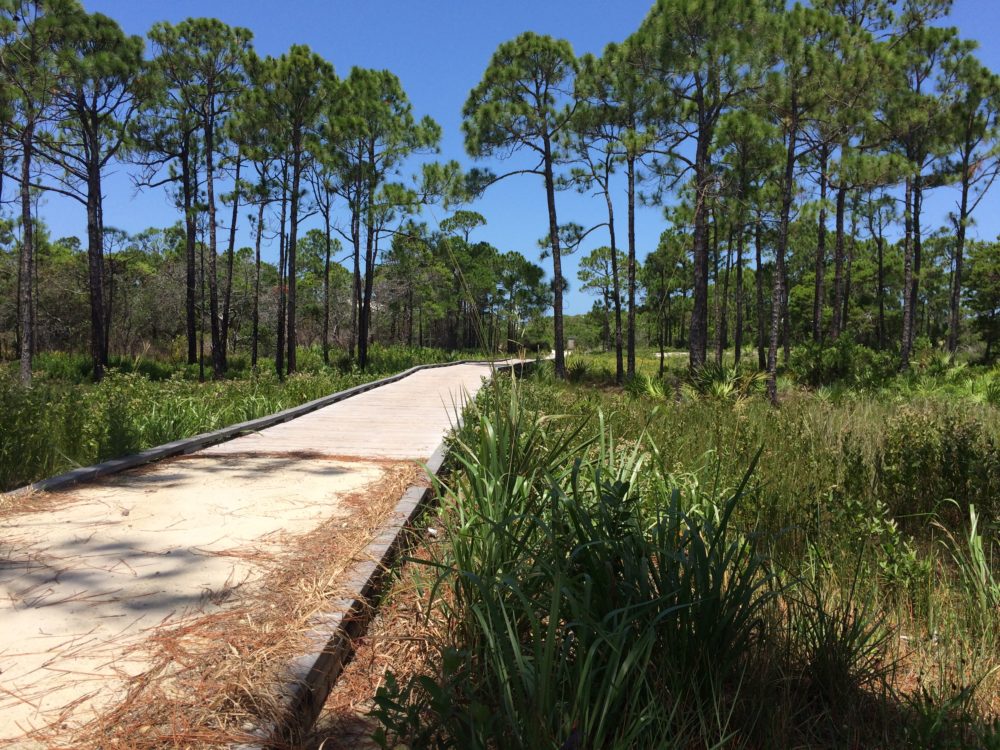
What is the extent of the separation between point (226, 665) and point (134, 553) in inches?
56.0

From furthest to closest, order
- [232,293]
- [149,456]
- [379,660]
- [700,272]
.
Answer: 1. [232,293]
2. [700,272]
3. [149,456]
4. [379,660]

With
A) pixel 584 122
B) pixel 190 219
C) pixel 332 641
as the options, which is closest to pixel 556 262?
pixel 584 122

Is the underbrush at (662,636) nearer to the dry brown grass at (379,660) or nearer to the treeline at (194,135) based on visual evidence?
the dry brown grass at (379,660)

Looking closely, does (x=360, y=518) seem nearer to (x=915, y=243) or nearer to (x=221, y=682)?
(x=221, y=682)

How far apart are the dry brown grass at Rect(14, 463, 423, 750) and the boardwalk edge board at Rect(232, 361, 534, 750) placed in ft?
0.12

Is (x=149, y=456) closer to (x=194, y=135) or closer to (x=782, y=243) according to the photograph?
(x=782, y=243)

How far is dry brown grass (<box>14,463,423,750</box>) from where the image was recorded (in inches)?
68.5

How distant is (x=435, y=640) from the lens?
2.42 metres

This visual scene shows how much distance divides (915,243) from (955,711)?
27852 millimetres

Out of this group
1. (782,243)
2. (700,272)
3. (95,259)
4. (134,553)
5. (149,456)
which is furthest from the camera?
(95,259)

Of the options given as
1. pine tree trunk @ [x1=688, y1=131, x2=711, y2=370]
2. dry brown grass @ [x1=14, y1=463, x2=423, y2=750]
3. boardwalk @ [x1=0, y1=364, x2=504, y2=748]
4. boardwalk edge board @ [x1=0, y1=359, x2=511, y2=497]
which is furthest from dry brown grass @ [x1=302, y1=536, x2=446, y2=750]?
pine tree trunk @ [x1=688, y1=131, x2=711, y2=370]

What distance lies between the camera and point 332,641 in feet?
7.63

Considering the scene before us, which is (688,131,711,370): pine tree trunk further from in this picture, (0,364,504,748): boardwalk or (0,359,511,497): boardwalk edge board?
(0,364,504,748): boardwalk

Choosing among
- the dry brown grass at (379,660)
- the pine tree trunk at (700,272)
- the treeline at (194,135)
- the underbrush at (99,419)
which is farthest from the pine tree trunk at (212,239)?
the dry brown grass at (379,660)
